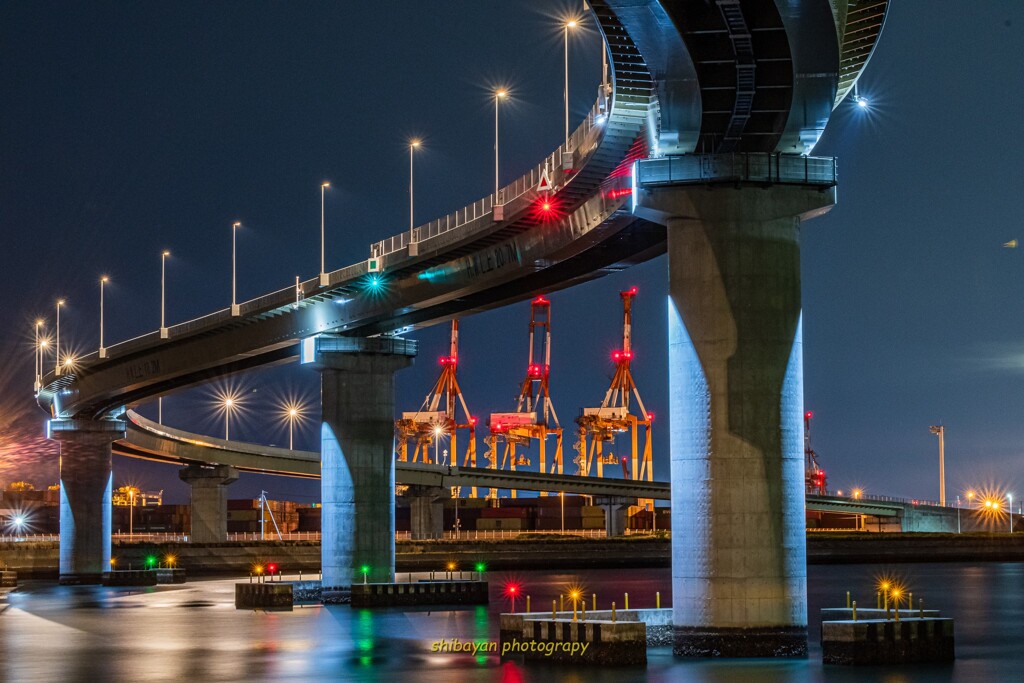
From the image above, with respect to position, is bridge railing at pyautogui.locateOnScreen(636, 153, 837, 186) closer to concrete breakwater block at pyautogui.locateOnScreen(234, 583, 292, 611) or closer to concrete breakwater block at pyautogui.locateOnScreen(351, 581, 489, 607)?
concrete breakwater block at pyautogui.locateOnScreen(351, 581, 489, 607)

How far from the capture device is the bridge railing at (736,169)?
151 ft

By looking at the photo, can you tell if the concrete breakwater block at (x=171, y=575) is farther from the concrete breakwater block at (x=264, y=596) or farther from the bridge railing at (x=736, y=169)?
the bridge railing at (x=736, y=169)

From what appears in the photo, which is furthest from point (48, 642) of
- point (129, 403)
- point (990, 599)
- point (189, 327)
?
point (990, 599)

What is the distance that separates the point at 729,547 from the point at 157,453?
118 metres

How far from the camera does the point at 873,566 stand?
189 m

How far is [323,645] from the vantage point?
190 ft

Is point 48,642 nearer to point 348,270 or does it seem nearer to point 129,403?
point 348,270

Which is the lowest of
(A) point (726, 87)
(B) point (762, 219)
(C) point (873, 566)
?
(C) point (873, 566)

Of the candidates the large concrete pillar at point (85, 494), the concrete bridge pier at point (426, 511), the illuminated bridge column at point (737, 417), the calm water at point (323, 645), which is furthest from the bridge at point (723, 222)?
the concrete bridge pier at point (426, 511)

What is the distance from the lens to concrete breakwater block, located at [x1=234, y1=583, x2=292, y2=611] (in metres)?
83.6

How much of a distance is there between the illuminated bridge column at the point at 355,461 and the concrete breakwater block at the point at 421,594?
1.01 m

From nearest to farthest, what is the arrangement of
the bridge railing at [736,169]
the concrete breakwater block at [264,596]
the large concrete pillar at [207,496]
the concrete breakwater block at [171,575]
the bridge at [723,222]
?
the bridge at [723,222] → the bridge railing at [736,169] → the concrete breakwater block at [264,596] → the concrete breakwater block at [171,575] → the large concrete pillar at [207,496]

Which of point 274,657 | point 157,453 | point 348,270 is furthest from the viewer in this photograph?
point 157,453

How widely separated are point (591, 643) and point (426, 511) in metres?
144
